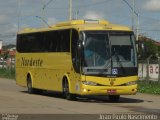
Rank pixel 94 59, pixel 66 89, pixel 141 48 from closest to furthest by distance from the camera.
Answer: pixel 94 59
pixel 141 48
pixel 66 89

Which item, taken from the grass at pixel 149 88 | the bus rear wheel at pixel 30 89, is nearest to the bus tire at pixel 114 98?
the grass at pixel 149 88

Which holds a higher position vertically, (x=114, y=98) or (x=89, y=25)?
(x=89, y=25)

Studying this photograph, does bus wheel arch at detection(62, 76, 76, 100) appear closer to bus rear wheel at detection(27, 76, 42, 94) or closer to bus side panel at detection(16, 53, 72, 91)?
bus side panel at detection(16, 53, 72, 91)

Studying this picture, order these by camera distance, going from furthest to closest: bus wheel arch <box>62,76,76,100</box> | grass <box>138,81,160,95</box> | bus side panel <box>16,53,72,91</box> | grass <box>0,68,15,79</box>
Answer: grass <box>0,68,15,79</box>, grass <box>138,81,160,95</box>, bus side panel <box>16,53,72,91</box>, bus wheel arch <box>62,76,76,100</box>

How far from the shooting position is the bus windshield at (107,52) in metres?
23.9

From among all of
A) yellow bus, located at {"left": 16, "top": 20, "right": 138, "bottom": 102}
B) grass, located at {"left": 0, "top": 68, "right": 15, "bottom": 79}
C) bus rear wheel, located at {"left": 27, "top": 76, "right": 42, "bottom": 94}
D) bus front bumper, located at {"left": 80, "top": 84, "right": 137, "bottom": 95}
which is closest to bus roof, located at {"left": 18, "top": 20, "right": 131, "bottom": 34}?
yellow bus, located at {"left": 16, "top": 20, "right": 138, "bottom": 102}

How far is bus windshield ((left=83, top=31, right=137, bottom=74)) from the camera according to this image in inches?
942

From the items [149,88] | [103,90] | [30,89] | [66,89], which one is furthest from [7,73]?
[103,90]

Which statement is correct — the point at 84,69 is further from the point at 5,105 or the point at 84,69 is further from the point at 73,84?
the point at 5,105

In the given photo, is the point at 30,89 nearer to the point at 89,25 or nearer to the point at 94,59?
the point at 89,25

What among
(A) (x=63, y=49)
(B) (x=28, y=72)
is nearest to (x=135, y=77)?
(A) (x=63, y=49)

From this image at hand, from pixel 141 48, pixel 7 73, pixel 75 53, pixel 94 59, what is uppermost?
pixel 141 48

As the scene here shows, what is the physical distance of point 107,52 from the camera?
78.9ft

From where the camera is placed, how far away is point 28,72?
3077 centimetres
